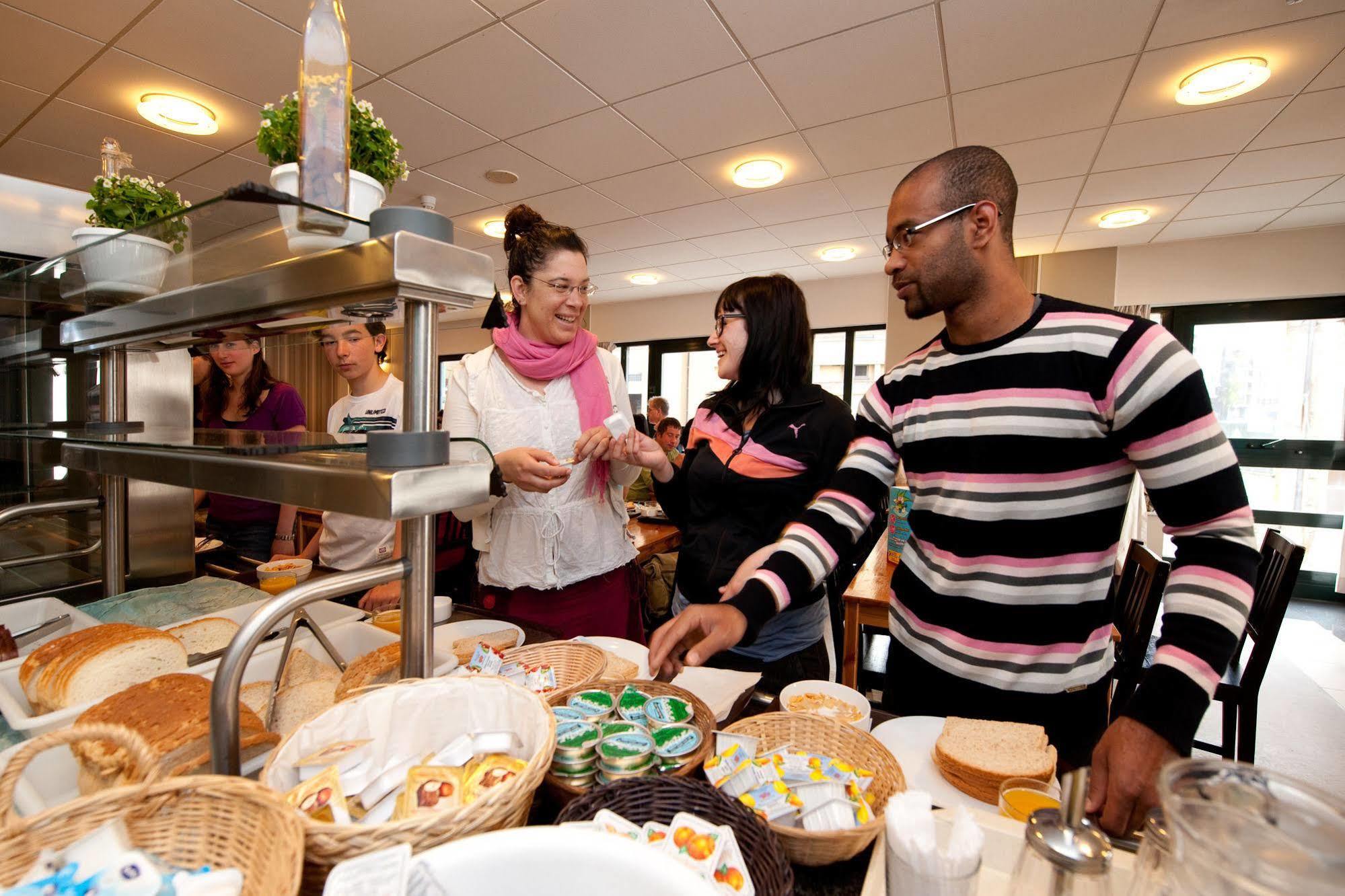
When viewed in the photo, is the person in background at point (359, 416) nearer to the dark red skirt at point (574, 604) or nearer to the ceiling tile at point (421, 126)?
the dark red skirt at point (574, 604)

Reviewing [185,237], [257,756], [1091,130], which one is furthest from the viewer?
[1091,130]

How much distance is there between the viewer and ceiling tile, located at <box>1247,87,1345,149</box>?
10.1ft

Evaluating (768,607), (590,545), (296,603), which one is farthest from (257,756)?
(590,545)

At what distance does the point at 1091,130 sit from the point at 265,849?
456 cm

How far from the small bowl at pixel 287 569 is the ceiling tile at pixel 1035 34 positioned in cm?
307

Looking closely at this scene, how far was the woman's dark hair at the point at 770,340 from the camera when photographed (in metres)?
1.91

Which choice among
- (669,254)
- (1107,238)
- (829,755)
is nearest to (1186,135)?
(1107,238)

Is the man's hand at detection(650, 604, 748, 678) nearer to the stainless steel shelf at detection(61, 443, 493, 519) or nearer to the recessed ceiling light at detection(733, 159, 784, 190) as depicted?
the stainless steel shelf at detection(61, 443, 493, 519)

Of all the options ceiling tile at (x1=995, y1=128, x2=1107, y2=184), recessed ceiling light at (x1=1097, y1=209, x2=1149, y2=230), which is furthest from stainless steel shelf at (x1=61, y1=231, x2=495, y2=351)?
recessed ceiling light at (x1=1097, y1=209, x2=1149, y2=230)

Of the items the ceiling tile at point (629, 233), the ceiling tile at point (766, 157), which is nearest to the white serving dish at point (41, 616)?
the ceiling tile at point (766, 157)

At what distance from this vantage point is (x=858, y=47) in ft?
8.74

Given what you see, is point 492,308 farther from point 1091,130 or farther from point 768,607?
point 1091,130

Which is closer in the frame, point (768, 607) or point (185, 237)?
point (185, 237)

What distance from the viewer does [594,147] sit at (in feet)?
12.1
